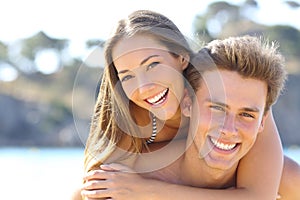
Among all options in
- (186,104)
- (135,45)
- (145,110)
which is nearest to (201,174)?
(186,104)

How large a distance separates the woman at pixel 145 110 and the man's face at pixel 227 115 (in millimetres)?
157

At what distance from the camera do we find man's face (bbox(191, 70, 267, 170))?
3.38 metres

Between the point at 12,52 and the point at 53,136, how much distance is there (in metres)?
4.03

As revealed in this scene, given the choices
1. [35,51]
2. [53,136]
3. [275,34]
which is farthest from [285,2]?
[53,136]

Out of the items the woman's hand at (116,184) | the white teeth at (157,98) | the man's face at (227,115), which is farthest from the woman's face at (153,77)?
the woman's hand at (116,184)

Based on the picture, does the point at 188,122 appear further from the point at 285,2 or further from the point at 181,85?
the point at 285,2

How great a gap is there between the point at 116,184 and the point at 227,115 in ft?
1.79

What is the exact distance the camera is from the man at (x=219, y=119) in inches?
134

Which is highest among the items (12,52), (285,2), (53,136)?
(285,2)

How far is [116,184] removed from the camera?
351 centimetres

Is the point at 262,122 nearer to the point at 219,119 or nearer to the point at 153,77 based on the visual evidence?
the point at 219,119

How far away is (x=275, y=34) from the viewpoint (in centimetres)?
3209

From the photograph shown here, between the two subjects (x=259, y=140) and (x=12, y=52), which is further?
(x=12, y=52)

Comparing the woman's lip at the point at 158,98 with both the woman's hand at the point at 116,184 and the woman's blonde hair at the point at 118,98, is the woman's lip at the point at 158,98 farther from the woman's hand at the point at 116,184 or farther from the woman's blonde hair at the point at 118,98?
the woman's hand at the point at 116,184
